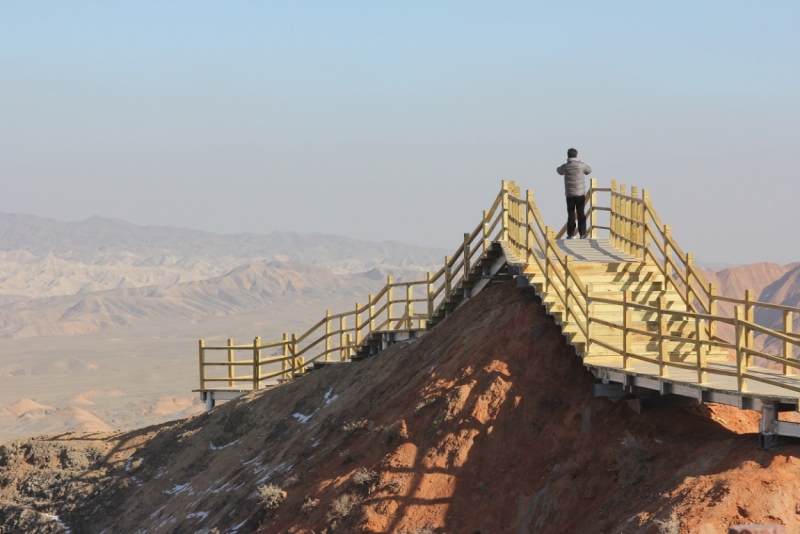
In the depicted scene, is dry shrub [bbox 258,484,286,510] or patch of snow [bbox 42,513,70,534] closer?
dry shrub [bbox 258,484,286,510]

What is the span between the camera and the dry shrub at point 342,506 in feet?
58.5

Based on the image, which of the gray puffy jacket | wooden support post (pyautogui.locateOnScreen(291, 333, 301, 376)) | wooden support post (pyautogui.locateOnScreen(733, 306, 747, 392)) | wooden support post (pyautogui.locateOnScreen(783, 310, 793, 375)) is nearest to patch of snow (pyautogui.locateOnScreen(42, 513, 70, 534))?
wooden support post (pyautogui.locateOnScreen(291, 333, 301, 376))

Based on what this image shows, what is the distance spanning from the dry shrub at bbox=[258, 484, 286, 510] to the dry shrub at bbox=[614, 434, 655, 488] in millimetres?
6299

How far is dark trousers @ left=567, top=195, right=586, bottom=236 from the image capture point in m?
23.3

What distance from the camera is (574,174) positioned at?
23.0 metres

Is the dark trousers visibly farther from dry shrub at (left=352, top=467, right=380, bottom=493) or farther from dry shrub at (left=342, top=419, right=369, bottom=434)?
dry shrub at (left=352, top=467, right=380, bottom=493)

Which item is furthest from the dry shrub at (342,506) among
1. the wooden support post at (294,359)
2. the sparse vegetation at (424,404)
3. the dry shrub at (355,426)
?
the wooden support post at (294,359)

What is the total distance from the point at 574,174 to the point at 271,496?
860cm

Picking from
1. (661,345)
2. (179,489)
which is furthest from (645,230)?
(179,489)

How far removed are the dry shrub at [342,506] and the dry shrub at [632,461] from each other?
4180 millimetres

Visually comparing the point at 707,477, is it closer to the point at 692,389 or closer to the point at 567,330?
the point at 692,389

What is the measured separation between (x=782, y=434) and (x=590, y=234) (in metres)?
9.95

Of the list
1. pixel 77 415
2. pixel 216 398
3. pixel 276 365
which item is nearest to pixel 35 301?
pixel 276 365

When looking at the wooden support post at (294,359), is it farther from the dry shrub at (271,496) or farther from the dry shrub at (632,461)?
the dry shrub at (632,461)
